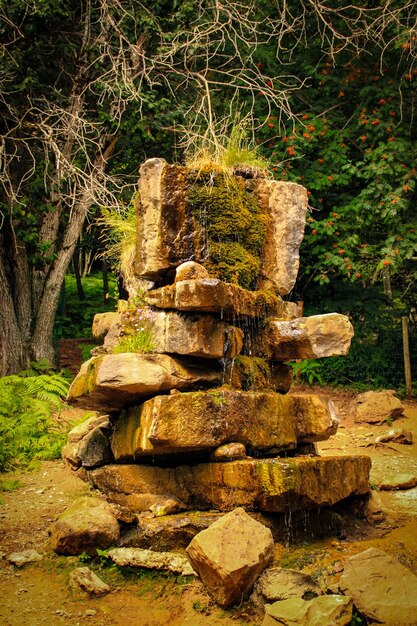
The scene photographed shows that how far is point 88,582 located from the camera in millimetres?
4547

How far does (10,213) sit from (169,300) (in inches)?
196

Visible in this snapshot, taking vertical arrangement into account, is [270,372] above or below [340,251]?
below

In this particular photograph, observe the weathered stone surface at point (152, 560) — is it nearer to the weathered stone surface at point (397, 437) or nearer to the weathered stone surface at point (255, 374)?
the weathered stone surface at point (255, 374)

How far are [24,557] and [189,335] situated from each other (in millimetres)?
2248

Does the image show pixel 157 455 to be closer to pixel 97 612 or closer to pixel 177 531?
pixel 177 531

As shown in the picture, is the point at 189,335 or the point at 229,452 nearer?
the point at 229,452

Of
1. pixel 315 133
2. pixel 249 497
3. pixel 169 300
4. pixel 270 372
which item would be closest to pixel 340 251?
pixel 315 133

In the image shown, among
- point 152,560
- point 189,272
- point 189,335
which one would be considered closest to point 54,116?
point 189,272

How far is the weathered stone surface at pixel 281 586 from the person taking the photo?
428 centimetres

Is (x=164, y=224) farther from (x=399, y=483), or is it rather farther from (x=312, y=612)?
(x=399, y=483)

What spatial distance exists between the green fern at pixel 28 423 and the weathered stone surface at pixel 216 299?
2.67 meters

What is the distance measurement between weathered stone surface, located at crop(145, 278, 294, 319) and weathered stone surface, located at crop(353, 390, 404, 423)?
13.8ft

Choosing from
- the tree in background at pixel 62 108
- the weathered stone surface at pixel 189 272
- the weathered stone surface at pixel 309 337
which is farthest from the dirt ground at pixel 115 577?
the tree in background at pixel 62 108

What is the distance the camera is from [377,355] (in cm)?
1202
